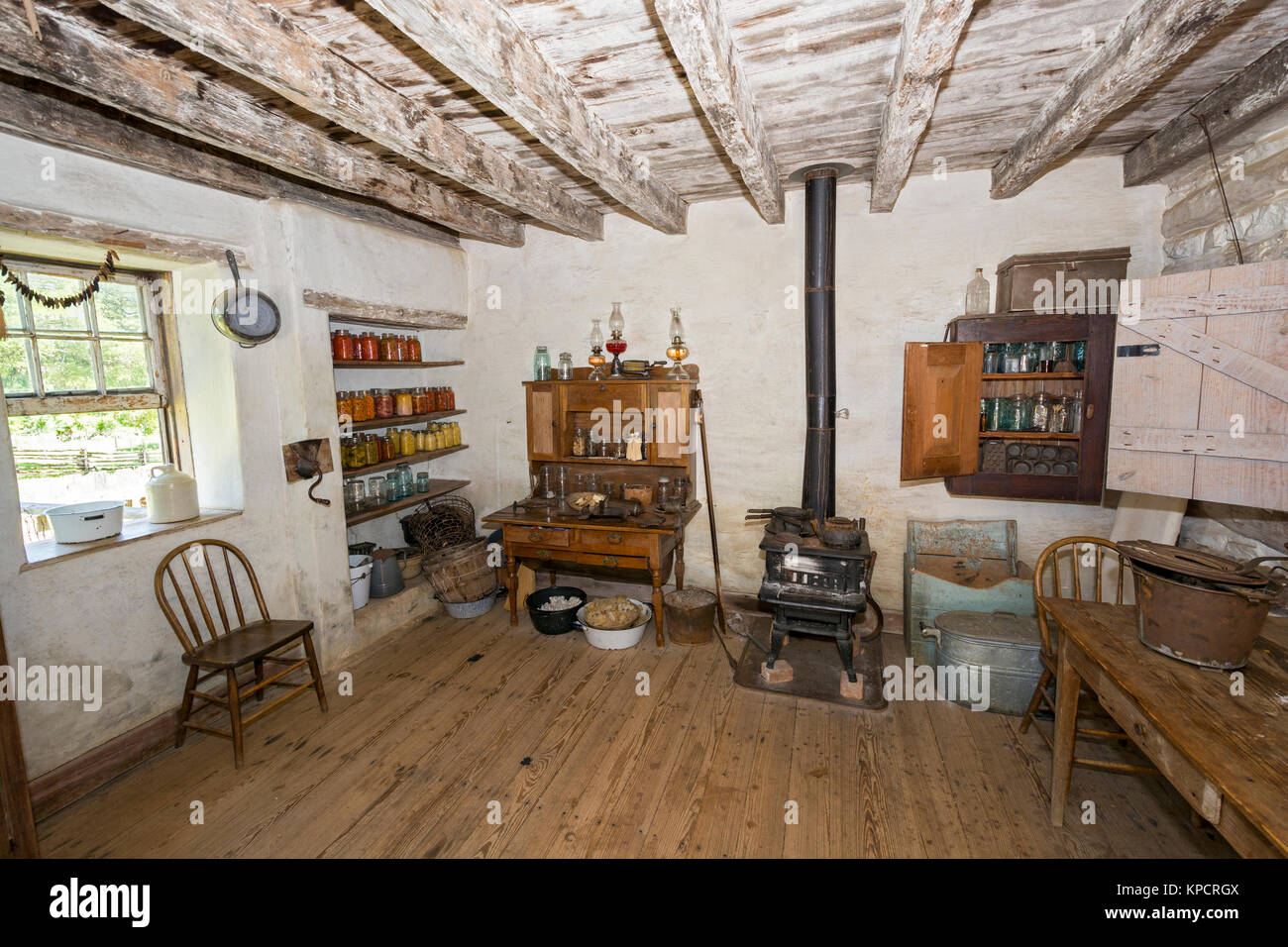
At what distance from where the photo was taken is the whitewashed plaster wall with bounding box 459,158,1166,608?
10.9ft

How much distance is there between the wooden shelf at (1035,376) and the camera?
3.09 meters

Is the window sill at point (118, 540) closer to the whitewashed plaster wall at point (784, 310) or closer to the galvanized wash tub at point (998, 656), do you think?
the whitewashed plaster wall at point (784, 310)

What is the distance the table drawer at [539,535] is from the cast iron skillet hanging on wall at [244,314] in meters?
1.81

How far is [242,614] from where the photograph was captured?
9.88 ft

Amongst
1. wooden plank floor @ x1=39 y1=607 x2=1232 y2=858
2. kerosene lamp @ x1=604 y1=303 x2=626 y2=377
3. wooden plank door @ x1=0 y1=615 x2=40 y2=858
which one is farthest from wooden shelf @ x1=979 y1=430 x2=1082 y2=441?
wooden plank door @ x1=0 y1=615 x2=40 y2=858

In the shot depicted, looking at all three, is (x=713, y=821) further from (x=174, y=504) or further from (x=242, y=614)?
(x=174, y=504)

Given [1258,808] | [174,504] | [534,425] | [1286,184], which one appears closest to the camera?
[1258,808]

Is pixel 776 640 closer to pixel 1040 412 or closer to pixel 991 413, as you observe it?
pixel 991 413

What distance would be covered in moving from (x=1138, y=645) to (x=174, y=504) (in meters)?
4.12

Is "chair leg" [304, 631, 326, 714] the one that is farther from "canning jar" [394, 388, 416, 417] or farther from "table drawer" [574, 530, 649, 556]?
"canning jar" [394, 388, 416, 417]

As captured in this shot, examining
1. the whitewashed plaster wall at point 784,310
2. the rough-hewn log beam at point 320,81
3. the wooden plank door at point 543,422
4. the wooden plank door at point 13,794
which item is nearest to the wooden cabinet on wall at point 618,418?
the wooden plank door at point 543,422

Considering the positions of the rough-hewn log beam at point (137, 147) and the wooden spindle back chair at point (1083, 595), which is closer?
the rough-hewn log beam at point (137, 147)

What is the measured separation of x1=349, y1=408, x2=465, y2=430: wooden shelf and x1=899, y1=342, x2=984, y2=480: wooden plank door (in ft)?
10.7
